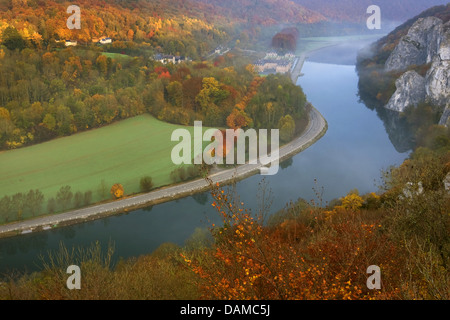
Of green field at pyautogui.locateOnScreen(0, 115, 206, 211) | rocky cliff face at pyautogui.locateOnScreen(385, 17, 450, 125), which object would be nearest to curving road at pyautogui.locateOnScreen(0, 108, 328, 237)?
green field at pyautogui.locateOnScreen(0, 115, 206, 211)

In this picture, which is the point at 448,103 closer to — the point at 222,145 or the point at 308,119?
the point at 308,119

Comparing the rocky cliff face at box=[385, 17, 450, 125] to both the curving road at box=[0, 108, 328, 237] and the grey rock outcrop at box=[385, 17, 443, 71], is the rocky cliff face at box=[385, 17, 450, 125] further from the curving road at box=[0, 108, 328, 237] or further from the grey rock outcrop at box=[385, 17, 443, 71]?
the curving road at box=[0, 108, 328, 237]

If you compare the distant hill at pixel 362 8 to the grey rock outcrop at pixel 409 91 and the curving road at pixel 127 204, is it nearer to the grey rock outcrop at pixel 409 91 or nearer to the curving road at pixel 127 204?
the grey rock outcrop at pixel 409 91

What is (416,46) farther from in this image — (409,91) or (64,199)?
(64,199)

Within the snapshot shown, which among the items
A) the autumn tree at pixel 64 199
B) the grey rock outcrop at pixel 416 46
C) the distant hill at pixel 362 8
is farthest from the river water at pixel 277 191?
the distant hill at pixel 362 8

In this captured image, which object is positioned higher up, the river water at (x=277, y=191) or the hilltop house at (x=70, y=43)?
the hilltop house at (x=70, y=43)

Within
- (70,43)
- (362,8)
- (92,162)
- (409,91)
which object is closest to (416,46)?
(409,91)
